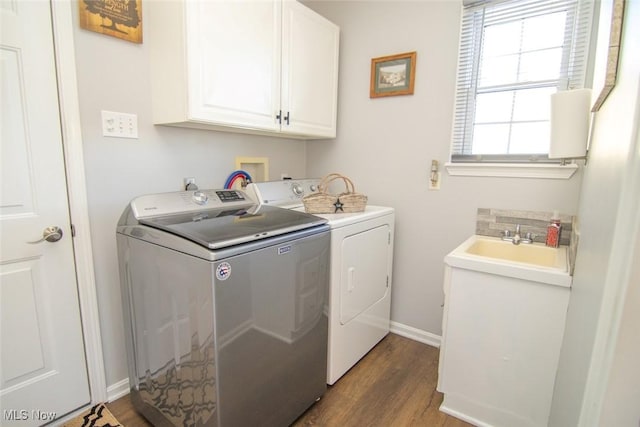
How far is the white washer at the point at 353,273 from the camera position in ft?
5.64

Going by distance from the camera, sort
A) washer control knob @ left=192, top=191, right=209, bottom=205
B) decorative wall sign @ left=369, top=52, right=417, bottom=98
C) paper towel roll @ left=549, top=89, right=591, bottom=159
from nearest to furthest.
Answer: paper towel roll @ left=549, top=89, right=591, bottom=159 < washer control knob @ left=192, top=191, right=209, bottom=205 < decorative wall sign @ left=369, top=52, right=417, bottom=98

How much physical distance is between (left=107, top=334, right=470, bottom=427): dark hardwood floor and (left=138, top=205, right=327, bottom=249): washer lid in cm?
98

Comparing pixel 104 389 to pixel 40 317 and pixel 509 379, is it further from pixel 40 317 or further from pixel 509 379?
pixel 509 379

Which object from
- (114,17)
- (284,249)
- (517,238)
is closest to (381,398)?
(284,249)

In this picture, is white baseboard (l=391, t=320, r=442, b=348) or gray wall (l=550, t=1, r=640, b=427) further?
white baseboard (l=391, t=320, r=442, b=348)

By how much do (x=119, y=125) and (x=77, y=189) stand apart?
1.19ft

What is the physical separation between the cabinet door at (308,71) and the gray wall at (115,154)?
638mm

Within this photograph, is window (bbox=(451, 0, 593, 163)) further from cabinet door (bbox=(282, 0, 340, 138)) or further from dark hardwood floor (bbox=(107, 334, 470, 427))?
dark hardwood floor (bbox=(107, 334, 470, 427))

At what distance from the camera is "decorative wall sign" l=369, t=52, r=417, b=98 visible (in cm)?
214

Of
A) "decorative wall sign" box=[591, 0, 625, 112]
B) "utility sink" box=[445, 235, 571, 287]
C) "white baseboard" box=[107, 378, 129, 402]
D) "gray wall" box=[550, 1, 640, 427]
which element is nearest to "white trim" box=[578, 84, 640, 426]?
"gray wall" box=[550, 1, 640, 427]

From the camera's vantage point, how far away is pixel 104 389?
5.33 ft

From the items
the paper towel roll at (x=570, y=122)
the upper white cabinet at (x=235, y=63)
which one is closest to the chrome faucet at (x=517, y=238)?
the paper towel roll at (x=570, y=122)

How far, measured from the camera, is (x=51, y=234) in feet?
4.59

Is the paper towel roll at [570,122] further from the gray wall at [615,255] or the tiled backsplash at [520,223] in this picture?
the gray wall at [615,255]
